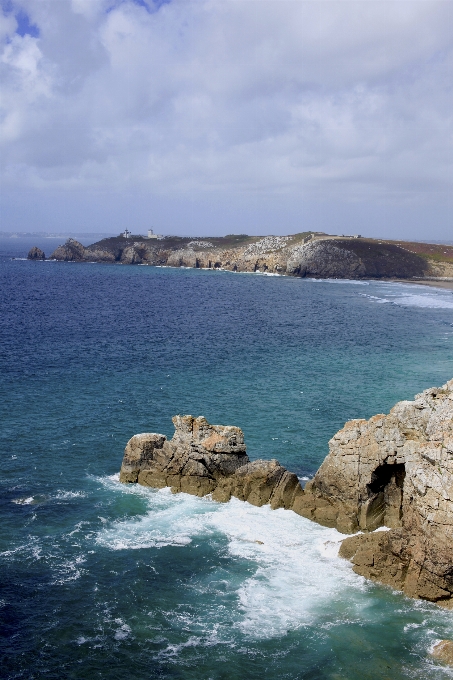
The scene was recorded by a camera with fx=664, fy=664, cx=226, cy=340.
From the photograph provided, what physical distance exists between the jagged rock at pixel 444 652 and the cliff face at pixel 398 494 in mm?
3453

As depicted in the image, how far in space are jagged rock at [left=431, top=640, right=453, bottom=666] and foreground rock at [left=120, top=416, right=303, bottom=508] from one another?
13189mm

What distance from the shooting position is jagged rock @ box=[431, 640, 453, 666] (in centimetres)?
2493

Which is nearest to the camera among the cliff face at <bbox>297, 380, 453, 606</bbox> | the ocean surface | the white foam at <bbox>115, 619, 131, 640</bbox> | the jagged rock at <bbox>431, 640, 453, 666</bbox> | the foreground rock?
the jagged rock at <bbox>431, 640, 453, 666</bbox>

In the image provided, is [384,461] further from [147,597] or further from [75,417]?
[75,417]

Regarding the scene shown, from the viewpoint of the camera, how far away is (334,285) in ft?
573

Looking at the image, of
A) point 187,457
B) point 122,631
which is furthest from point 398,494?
point 122,631

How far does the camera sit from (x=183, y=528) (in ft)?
117

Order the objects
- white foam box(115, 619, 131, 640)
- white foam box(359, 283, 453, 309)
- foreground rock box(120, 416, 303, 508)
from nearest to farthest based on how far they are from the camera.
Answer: white foam box(115, 619, 131, 640), foreground rock box(120, 416, 303, 508), white foam box(359, 283, 453, 309)

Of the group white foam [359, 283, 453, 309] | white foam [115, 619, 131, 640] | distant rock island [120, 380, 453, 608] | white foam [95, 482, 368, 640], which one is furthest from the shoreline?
white foam [115, 619, 131, 640]

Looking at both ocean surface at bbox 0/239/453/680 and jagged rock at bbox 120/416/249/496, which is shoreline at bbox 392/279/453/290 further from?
jagged rock at bbox 120/416/249/496

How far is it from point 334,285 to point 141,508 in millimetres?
142718

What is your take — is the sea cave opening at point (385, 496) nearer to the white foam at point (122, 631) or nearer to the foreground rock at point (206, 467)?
the foreground rock at point (206, 467)

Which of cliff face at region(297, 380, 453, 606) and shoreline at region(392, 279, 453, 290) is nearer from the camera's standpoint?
cliff face at region(297, 380, 453, 606)

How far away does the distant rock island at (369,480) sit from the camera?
29141mm
